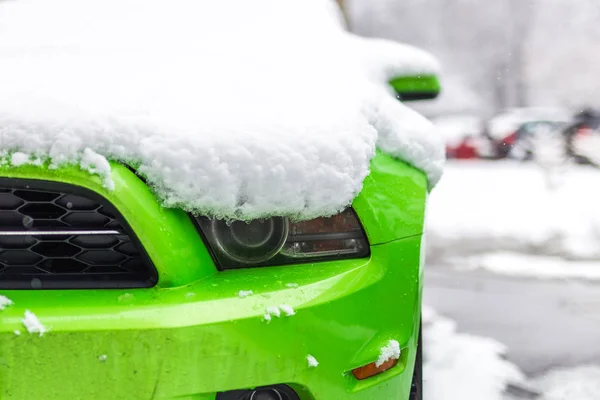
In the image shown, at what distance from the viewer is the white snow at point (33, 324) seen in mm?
1250

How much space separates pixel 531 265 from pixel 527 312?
141cm

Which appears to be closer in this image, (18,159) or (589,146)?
(18,159)

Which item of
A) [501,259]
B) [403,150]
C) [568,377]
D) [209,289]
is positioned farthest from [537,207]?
[209,289]

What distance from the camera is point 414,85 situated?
7.99ft

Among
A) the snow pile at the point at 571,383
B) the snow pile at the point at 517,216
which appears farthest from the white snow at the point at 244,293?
the snow pile at the point at 517,216

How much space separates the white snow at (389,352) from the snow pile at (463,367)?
1.17m

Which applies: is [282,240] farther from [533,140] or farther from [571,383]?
[533,140]

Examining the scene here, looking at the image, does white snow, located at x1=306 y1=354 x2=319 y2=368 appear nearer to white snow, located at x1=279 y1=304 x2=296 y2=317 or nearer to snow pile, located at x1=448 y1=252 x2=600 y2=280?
white snow, located at x1=279 y1=304 x2=296 y2=317

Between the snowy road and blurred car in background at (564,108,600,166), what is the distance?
1383 cm

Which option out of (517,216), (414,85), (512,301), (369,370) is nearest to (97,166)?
(369,370)

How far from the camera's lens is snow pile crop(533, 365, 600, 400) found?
2600 millimetres

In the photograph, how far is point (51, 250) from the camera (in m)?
1.43

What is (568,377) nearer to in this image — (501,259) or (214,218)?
(214,218)

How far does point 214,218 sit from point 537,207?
27.0 feet
